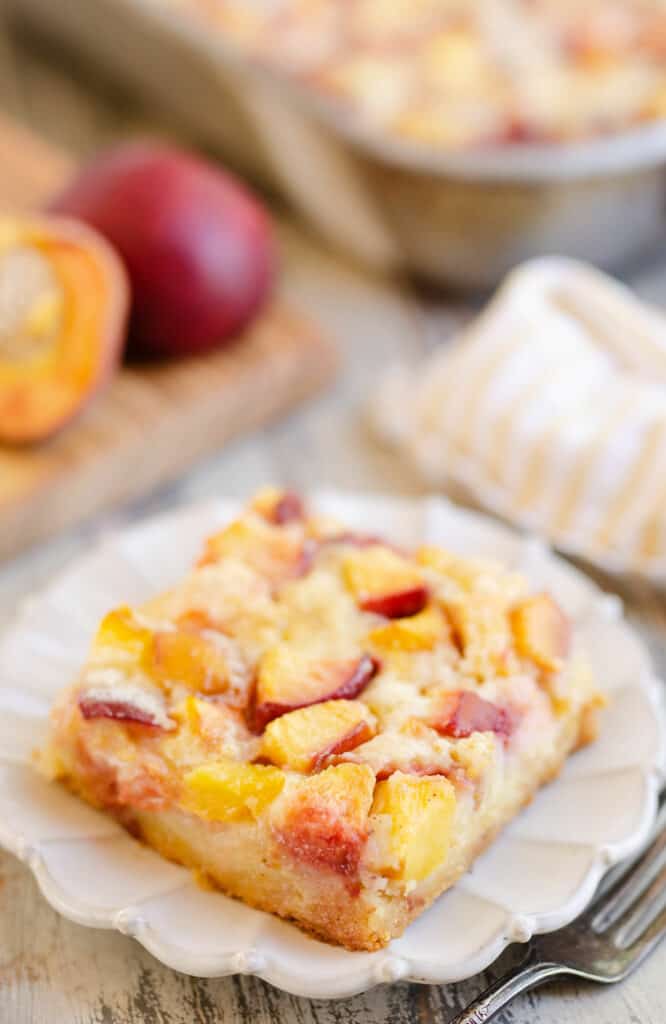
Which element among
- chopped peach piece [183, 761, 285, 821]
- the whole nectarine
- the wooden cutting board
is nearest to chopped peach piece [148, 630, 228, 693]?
chopped peach piece [183, 761, 285, 821]

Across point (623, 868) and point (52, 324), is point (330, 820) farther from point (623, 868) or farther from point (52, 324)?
point (52, 324)

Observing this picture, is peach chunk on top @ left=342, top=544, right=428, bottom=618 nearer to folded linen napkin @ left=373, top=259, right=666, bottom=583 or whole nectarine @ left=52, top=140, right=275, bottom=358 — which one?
folded linen napkin @ left=373, top=259, right=666, bottom=583

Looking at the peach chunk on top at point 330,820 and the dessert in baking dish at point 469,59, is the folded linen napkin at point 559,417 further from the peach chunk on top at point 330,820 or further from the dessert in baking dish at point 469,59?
the peach chunk on top at point 330,820

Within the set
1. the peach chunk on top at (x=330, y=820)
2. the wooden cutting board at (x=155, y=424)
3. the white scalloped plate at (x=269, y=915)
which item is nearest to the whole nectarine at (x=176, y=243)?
the wooden cutting board at (x=155, y=424)

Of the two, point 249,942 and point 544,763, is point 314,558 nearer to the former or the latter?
point 544,763

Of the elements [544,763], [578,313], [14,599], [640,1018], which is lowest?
[14,599]

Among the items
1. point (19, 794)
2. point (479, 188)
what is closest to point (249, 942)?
point (19, 794)
